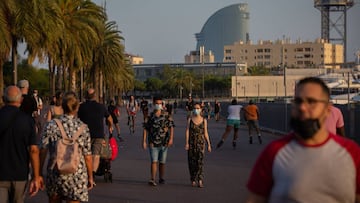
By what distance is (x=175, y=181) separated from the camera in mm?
13875

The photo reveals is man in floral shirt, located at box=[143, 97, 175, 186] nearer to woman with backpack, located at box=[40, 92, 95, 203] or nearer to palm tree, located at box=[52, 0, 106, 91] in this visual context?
woman with backpack, located at box=[40, 92, 95, 203]

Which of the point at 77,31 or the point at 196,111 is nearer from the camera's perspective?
the point at 196,111

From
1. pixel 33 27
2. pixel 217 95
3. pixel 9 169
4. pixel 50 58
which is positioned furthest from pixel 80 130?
pixel 217 95

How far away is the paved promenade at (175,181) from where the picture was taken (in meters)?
11.6

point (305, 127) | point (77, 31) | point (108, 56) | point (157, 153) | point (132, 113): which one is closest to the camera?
point (305, 127)

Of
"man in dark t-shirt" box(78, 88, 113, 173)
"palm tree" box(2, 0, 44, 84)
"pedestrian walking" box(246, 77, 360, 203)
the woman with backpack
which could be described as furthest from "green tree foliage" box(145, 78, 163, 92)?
"pedestrian walking" box(246, 77, 360, 203)

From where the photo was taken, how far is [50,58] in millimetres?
39844

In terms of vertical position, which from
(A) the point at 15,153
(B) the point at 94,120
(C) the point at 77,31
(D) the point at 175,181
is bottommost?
(D) the point at 175,181

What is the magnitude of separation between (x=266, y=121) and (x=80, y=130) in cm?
2937

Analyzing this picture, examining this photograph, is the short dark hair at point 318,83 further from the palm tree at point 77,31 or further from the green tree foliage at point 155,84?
the green tree foliage at point 155,84

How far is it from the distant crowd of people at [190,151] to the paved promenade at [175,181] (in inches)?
20.7

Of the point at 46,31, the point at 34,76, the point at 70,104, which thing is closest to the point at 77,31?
the point at 46,31

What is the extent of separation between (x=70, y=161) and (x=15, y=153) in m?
0.59

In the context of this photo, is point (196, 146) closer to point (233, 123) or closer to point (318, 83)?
point (318, 83)
